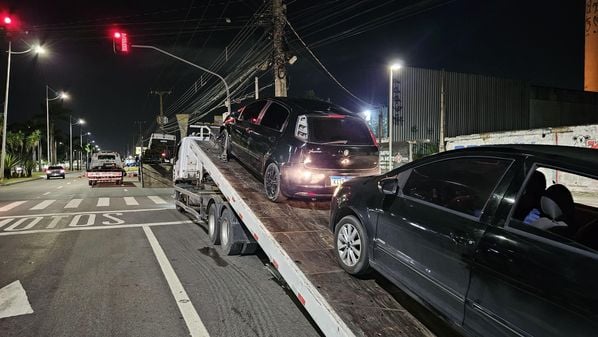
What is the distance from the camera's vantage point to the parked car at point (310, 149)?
19.7 ft

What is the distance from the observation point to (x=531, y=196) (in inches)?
105

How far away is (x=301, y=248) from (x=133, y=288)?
7.98 feet

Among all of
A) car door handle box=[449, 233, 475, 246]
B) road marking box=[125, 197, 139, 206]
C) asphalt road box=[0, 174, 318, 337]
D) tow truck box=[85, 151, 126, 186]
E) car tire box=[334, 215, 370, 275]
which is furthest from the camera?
tow truck box=[85, 151, 126, 186]

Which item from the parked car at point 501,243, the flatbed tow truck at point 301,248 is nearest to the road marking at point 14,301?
the flatbed tow truck at point 301,248

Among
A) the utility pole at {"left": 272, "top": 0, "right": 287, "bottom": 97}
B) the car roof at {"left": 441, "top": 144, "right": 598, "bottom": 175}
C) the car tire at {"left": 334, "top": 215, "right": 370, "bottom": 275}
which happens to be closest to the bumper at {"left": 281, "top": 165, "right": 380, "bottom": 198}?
the car tire at {"left": 334, "top": 215, "right": 370, "bottom": 275}

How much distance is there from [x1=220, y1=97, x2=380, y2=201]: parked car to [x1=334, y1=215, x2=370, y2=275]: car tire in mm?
1621

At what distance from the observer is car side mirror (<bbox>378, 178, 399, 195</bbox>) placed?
3592 mm

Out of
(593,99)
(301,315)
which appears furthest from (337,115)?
(593,99)

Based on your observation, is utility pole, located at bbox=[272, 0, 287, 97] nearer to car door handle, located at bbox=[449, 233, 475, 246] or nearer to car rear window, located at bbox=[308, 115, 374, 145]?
car rear window, located at bbox=[308, 115, 374, 145]

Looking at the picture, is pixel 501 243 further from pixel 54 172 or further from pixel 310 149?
pixel 54 172

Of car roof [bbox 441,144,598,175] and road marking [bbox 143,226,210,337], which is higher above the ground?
car roof [bbox 441,144,598,175]

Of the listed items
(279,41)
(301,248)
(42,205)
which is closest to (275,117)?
(301,248)

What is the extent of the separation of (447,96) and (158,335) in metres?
32.7

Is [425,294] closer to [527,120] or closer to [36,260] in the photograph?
[36,260]
